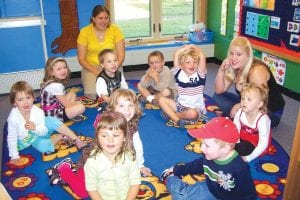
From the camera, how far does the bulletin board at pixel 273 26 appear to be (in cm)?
366

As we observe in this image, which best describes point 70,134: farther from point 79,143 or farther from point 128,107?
point 128,107

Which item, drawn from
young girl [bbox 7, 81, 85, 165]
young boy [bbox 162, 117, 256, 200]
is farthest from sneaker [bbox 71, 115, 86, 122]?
young boy [bbox 162, 117, 256, 200]

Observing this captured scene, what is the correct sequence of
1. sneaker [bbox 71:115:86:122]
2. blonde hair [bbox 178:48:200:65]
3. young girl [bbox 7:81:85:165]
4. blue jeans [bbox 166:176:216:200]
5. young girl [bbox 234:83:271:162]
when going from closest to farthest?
blue jeans [bbox 166:176:216:200] < young girl [bbox 234:83:271:162] < young girl [bbox 7:81:85:165] < blonde hair [bbox 178:48:200:65] < sneaker [bbox 71:115:86:122]

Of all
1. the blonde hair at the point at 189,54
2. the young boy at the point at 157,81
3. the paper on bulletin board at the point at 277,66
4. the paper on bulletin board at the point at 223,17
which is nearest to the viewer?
the blonde hair at the point at 189,54

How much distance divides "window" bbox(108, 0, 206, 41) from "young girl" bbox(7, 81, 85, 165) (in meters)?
2.71

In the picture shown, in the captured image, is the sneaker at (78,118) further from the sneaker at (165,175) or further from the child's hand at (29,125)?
the sneaker at (165,175)

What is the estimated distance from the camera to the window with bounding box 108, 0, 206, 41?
17.0 ft

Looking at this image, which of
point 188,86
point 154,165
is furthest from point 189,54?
point 154,165

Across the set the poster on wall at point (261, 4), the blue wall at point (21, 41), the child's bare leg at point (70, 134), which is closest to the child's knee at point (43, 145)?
the child's bare leg at point (70, 134)

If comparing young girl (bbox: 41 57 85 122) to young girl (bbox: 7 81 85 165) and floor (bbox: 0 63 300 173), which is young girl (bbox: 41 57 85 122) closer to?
young girl (bbox: 7 81 85 165)

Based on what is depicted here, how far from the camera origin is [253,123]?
7.94ft

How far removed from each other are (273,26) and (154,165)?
7.91 feet

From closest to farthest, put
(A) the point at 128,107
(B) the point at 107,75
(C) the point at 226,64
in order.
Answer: (A) the point at 128,107 → (C) the point at 226,64 → (B) the point at 107,75

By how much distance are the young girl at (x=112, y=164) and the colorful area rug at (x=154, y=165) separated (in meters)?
0.42
